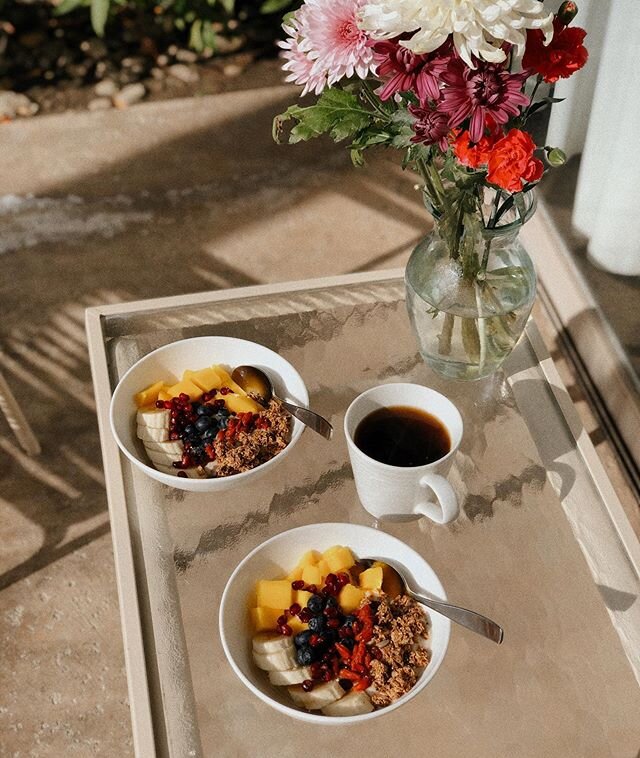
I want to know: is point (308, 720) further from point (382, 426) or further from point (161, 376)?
point (161, 376)

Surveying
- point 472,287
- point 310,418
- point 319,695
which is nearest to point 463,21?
point 472,287

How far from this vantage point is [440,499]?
1.06 m

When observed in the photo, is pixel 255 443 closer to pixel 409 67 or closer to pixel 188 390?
pixel 188 390

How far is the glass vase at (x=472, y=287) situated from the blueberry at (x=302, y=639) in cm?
46

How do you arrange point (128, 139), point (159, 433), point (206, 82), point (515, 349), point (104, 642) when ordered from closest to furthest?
1. point (159, 433)
2. point (515, 349)
3. point (104, 642)
4. point (128, 139)
5. point (206, 82)

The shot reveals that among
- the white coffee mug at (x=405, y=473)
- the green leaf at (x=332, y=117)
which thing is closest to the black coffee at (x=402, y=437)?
the white coffee mug at (x=405, y=473)

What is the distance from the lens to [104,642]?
1690mm

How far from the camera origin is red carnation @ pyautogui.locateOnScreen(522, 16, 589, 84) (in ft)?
2.89

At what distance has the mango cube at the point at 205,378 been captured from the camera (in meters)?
1.29

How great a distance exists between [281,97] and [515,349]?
1682 mm

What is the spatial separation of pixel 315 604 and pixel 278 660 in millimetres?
78

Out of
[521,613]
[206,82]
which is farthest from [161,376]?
[206,82]

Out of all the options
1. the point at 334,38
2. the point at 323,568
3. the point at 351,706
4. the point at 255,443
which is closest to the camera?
the point at 334,38

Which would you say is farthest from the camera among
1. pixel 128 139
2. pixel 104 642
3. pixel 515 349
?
pixel 128 139
